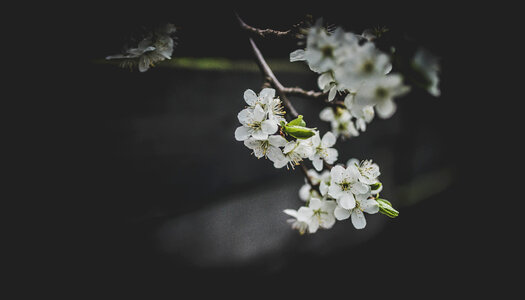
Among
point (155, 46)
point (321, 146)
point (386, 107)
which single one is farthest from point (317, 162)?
point (155, 46)

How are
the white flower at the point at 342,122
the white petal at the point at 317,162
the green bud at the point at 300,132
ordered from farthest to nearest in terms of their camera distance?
the white flower at the point at 342,122 → the white petal at the point at 317,162 → the green bud at the point at 300,132

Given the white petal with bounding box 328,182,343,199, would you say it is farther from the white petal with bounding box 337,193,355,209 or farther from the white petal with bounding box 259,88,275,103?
the white petal with bounding box 259,88,275,103

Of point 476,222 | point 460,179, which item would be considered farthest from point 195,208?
point 460,179

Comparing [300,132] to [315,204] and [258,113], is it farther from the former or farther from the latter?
[315,204]

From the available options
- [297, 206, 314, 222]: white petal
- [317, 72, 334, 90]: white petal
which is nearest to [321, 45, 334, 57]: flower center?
[317, 72, 334, 90]: white petal

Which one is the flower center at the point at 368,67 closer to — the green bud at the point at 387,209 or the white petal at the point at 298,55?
the white petal at the point at 298,55

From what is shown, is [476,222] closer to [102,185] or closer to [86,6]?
[102,185]

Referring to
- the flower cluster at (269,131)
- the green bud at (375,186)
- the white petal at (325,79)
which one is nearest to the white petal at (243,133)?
the flower cluster at (269,131)
